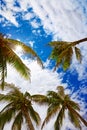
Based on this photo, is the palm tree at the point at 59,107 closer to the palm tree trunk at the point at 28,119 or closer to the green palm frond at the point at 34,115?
the green palm frond at the point at 34,115

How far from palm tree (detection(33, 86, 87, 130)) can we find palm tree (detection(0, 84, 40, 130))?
1028 millimetres

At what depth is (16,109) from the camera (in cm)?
2711

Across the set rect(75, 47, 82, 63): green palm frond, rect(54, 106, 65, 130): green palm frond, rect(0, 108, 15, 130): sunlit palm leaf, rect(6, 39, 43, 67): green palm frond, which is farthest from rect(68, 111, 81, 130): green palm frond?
rect(75, 47, 82, 63): green palm frond

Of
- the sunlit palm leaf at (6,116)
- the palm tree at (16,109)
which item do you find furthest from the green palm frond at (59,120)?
the sunlit palm leaf at (6,116)

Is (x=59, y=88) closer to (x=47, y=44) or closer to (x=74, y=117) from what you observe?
(x=74, y=117)

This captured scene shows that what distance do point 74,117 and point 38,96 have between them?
Answer: 14.0 ft

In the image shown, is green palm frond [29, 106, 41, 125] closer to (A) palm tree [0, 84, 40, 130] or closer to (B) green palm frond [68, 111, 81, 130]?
(A) palm tree [0, 84, 40, 130]

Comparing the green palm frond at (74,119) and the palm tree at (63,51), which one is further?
the green palm frond at (74,119)

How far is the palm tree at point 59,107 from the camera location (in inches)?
1091

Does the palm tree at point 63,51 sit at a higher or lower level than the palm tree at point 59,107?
higher

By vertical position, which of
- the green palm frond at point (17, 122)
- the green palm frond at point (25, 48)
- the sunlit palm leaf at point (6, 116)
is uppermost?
the green palm frond at point (25, 48)

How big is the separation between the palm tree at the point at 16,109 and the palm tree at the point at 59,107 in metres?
1.03

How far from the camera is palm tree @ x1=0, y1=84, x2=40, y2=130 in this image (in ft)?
87.2

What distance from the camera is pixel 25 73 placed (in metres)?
17.2
